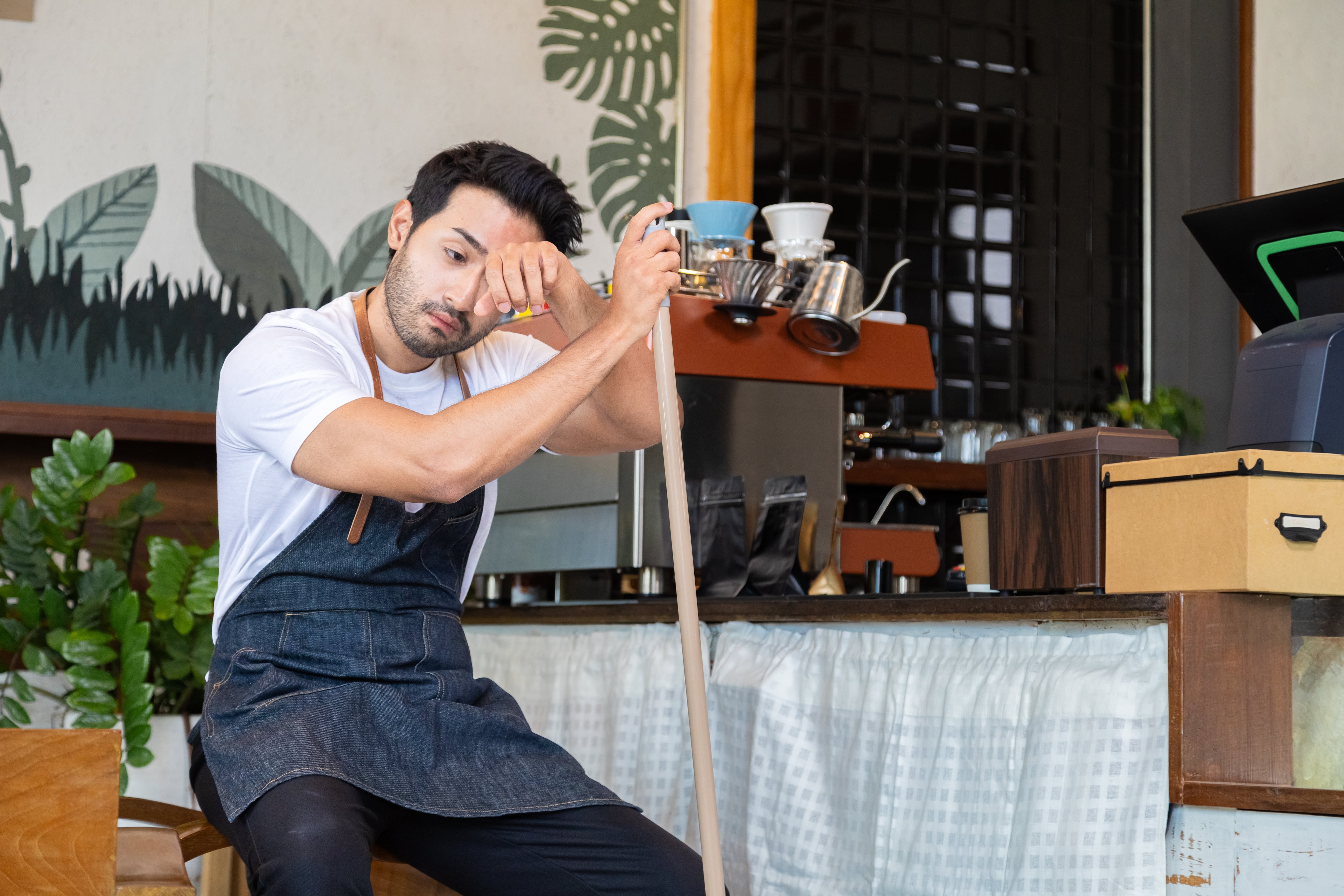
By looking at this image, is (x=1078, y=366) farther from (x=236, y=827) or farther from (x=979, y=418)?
(x=236, y=827)

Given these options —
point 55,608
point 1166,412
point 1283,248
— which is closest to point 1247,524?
point 1283,248

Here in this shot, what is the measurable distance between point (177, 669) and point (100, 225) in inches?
50.8

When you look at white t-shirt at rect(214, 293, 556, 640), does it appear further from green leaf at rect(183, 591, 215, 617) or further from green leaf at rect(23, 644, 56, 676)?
green leaf at rect(23, 644, 56, 676)

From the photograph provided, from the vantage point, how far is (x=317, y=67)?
4031 mm

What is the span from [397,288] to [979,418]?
10.8ft

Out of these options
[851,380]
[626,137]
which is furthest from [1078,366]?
[851,380]

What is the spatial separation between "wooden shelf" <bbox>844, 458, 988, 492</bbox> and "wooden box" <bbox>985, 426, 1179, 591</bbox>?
2.44 meters

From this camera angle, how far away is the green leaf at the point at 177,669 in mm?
3316

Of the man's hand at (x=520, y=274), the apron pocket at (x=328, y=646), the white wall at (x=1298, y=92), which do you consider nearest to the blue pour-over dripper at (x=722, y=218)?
the man's hand at (x=520, y=274)

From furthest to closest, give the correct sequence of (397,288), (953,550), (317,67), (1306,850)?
(953,550)
(317,67)
(397,288)
(1306,850)

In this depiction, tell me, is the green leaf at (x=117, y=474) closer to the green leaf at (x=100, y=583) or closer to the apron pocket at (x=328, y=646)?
the green leaf at (x=100, y=583)

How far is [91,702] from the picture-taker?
10.2ft

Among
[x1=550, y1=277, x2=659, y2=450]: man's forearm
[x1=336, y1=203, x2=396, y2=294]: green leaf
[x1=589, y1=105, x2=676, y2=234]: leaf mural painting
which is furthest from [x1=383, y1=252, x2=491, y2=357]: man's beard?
[x1=589, y1=105, x2=676, y2=234]: leaf mural painting

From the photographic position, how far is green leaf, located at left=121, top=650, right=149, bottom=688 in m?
3.09
